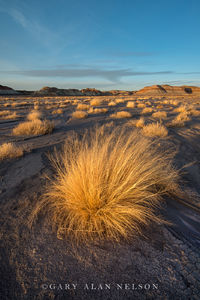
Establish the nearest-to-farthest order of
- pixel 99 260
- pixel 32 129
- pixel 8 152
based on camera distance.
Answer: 1. pixel 99 260
2. pixel 8 152
3. pixel 32 129

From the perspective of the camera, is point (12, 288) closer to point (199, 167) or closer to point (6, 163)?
point (6, 163)

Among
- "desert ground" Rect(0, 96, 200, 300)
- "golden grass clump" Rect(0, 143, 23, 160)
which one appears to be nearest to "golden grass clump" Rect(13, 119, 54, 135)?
"golden grass clump" Rect(0, 143, 23, 160)

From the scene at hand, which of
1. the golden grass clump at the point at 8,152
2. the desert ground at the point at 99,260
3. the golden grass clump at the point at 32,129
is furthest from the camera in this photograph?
the golden grass clump at the point at 32,129

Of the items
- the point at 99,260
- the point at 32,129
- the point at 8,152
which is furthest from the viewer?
the point at 32,129

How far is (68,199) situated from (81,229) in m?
0.37

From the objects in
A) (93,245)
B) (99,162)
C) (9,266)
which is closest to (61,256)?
(93,245)

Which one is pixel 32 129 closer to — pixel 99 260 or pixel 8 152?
pixel 8 152

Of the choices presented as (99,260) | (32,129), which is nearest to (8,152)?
(32,129)

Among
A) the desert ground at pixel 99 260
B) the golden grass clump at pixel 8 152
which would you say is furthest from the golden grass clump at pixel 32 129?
the desert ground at pixel 99 260

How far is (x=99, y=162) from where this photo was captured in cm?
180

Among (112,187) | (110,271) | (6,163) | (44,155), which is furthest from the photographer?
(44,155)

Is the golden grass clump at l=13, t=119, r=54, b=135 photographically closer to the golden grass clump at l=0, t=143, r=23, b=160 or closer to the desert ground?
the golden grass clump at l=0, t=143, r=23, b=160

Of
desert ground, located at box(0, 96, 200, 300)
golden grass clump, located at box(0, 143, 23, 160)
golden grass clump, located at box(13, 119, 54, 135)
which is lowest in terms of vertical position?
desert ground, located at box(0, 96, 200, 300)

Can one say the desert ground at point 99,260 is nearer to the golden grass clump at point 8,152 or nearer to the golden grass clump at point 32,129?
the golden grass clump at point 8,152
